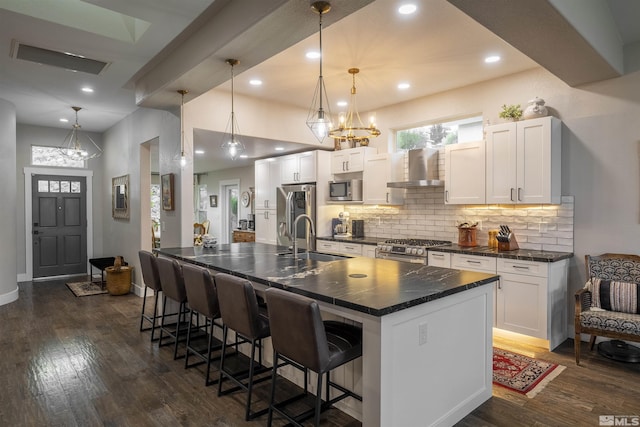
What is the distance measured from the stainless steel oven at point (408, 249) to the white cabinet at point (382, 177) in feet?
2.30

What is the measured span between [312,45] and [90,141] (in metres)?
6.24

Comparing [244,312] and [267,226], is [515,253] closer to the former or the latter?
[244,312]

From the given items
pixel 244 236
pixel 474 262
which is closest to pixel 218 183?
pixel 244 236

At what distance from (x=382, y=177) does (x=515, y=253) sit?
2.09 meters

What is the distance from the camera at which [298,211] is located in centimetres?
609

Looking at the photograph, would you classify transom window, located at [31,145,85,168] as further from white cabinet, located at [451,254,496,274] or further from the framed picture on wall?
white cabinet, located at [451,254,496,274]

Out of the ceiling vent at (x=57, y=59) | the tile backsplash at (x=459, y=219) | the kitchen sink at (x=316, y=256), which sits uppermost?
the ceiling vent at (x=57, y=59)

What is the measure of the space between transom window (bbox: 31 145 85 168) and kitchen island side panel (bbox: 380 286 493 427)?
7.86m

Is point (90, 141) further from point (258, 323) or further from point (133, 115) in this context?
point (258, 323)

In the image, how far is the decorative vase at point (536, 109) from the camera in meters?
3.88

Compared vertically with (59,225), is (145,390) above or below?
below

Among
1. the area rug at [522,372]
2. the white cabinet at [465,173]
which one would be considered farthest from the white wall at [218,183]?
the area rug at [522,372]

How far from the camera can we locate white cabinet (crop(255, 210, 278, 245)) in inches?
256

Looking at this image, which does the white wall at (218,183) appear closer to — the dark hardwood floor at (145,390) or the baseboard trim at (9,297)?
the baseboard trim at (9,297)
